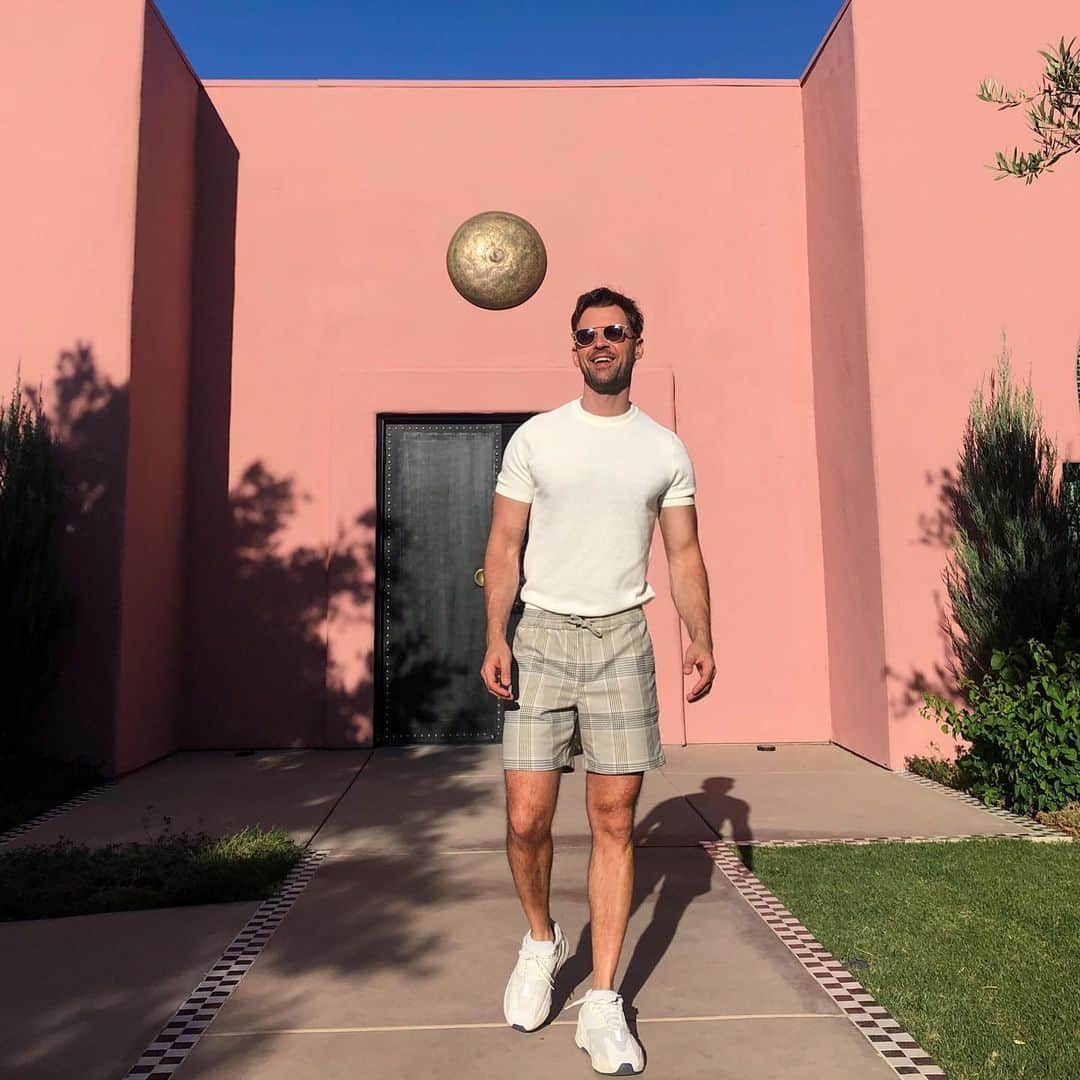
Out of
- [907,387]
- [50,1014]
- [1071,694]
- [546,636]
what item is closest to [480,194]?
[907,387]

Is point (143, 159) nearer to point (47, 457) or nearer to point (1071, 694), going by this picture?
point (47, 457)

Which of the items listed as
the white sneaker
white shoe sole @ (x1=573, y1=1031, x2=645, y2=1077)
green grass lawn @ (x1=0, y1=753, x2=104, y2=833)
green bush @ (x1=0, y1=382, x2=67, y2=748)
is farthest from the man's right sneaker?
green bush @ (x1=0, y1=382, x2=67, y2=748)

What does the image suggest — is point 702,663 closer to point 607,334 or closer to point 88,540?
point 607,334

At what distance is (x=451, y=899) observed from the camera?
369 centimetres

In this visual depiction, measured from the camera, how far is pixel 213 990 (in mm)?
2797

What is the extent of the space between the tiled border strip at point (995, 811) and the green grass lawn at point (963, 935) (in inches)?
8.3

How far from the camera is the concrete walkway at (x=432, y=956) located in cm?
241

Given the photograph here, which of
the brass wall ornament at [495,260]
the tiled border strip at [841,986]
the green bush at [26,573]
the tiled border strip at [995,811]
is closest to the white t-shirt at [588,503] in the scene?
the tiled border strip at [841,986]

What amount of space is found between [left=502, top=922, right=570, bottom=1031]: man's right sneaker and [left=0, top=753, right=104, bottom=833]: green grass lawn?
140 inches

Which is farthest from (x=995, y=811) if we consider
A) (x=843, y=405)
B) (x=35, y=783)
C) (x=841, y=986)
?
(x=35, y=783)

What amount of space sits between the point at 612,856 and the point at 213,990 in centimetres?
125

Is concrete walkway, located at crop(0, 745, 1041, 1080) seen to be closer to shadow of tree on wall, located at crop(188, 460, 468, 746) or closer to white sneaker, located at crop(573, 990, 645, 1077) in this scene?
white sneaker, located at crop(573, 990, 645, 1077)

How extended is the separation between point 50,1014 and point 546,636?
1.69m

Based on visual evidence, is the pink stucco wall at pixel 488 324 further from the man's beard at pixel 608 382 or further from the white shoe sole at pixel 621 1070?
the white shoe sole at pixel 621 1070
